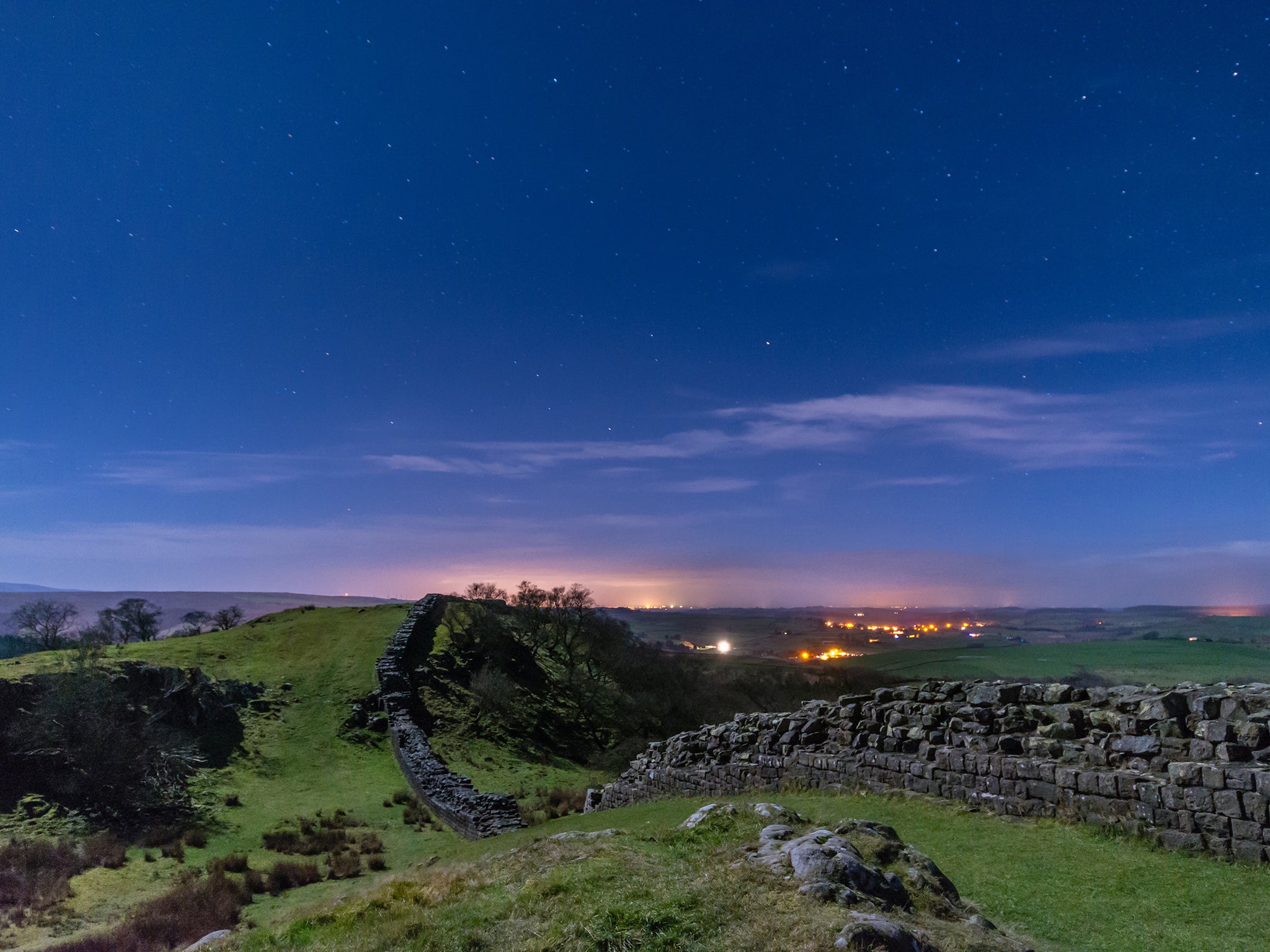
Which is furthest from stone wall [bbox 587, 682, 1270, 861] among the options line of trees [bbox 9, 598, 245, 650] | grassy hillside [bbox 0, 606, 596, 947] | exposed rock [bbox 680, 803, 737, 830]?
line of trees [bbox 9, 598, 245, 650]

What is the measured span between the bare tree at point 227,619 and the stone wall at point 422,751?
2353cm

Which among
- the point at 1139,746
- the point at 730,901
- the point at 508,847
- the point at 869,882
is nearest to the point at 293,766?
the point at 508,847

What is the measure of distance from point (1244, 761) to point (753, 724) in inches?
449

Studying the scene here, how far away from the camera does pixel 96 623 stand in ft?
180

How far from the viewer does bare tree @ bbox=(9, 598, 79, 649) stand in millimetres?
51750

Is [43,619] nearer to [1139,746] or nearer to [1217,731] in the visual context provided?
[1139,746]

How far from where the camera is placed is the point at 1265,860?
30.5 feet

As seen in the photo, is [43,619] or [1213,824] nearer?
[1213,824]

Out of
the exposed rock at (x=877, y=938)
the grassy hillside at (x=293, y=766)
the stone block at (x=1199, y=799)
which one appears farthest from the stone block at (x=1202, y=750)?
the grassy hillside at (x=293, y=766)

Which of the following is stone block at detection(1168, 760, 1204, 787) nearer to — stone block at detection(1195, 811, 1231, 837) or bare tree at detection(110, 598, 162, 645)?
stone block at detection(1195, 811, 1231, 837)

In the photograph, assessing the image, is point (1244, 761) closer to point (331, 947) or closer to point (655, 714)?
point (331, 947)

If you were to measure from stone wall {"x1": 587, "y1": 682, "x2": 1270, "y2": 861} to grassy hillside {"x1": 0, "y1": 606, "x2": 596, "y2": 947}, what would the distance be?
1300 cm

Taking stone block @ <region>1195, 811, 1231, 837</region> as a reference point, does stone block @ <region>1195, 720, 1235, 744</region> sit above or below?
Answer: above

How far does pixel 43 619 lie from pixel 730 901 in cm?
6573
